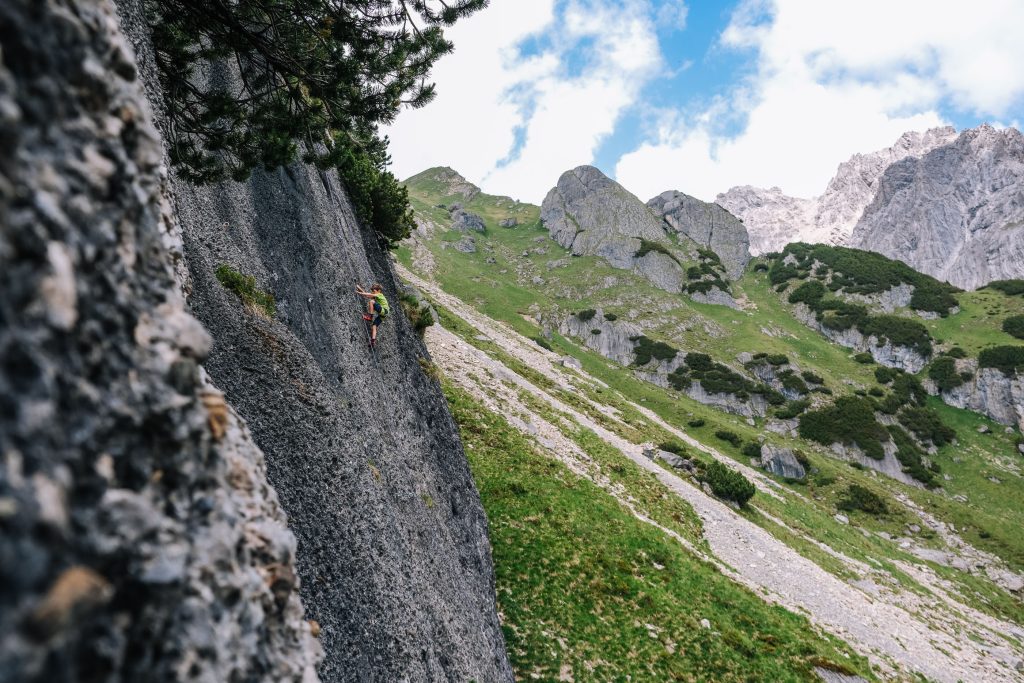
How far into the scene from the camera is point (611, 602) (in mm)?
→ 19312

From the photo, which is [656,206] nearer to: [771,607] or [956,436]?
[956,436]

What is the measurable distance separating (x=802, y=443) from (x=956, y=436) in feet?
90.1

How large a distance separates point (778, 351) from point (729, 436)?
36.9 metres

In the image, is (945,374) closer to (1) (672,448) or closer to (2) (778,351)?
(2) (778,351)

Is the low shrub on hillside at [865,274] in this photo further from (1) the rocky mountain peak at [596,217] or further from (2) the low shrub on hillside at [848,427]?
(2) the low shrub on hillside at [848,427]

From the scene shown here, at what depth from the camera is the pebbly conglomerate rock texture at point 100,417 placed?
2344mm

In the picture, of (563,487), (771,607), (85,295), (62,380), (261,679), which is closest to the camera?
(62,380)

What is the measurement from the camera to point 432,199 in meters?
179

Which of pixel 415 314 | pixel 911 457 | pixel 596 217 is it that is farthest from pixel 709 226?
pixel 415 314

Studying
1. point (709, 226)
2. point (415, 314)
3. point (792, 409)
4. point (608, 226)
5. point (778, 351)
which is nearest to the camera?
point (415, 314)

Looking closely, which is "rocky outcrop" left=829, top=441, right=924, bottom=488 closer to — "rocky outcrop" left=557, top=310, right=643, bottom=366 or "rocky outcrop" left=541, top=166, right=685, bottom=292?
"rocky outcrop" left=557, top=310, right=643, bottom=366

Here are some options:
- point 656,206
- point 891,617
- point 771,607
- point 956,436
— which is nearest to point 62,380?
point 771,607

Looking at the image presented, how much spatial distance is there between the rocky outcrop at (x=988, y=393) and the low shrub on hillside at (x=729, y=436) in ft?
165

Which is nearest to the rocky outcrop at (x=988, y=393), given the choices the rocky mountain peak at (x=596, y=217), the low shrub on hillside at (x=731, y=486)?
the rocky mountain peak at (x=596, y=217)
